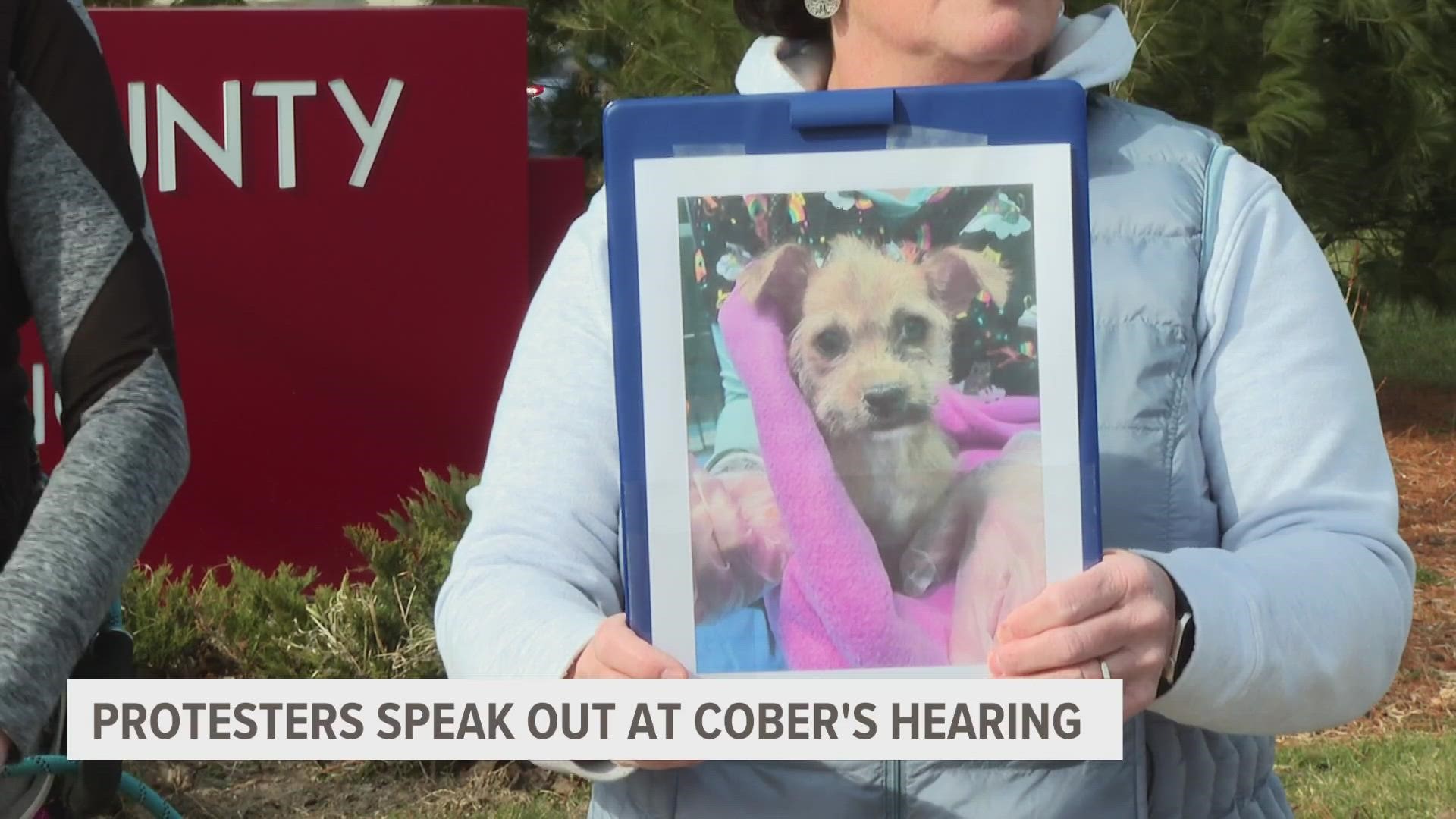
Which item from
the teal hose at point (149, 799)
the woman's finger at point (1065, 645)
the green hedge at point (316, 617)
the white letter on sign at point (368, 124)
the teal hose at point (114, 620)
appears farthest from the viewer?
the white letter on sign at point (368, 124)

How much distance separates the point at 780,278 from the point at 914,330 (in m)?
0.11

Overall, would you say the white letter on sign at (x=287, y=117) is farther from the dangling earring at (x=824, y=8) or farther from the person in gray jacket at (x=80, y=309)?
the dangling earring at (x=824, y=8)

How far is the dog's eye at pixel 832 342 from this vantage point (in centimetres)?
135

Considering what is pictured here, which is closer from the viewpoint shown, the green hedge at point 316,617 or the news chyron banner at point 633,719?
the news chyron banner at point 633,719

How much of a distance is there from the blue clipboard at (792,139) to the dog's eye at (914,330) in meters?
0.11

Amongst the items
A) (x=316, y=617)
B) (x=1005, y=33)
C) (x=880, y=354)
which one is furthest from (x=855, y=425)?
(x=316, y=617)

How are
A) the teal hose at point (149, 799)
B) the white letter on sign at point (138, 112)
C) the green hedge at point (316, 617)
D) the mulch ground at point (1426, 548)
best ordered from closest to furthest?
the teal hose at point (149, 799)
the green hedge at point (316, 617)
the mulch ground at point (1426, 548)
the white letter on sign at point (138, 112)

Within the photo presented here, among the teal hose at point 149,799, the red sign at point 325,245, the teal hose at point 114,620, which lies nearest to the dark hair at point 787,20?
the teal hose at point 114,620

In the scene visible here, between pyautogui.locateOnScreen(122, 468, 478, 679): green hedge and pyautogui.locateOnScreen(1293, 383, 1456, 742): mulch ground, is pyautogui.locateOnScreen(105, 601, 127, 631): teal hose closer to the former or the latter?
pyautogui.locateOnScreen(122, 468, 478, 679): green hedge

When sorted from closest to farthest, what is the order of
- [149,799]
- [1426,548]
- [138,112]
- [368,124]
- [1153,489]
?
[1153,489], [149,799], [138,112], [368,124], [1426,548]

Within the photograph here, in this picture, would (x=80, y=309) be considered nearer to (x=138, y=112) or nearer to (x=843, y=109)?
(x=843, y=109)

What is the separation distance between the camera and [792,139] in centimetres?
135

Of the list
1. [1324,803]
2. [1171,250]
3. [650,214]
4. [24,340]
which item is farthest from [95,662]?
[24,340]

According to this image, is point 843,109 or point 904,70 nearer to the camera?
point 843,109
